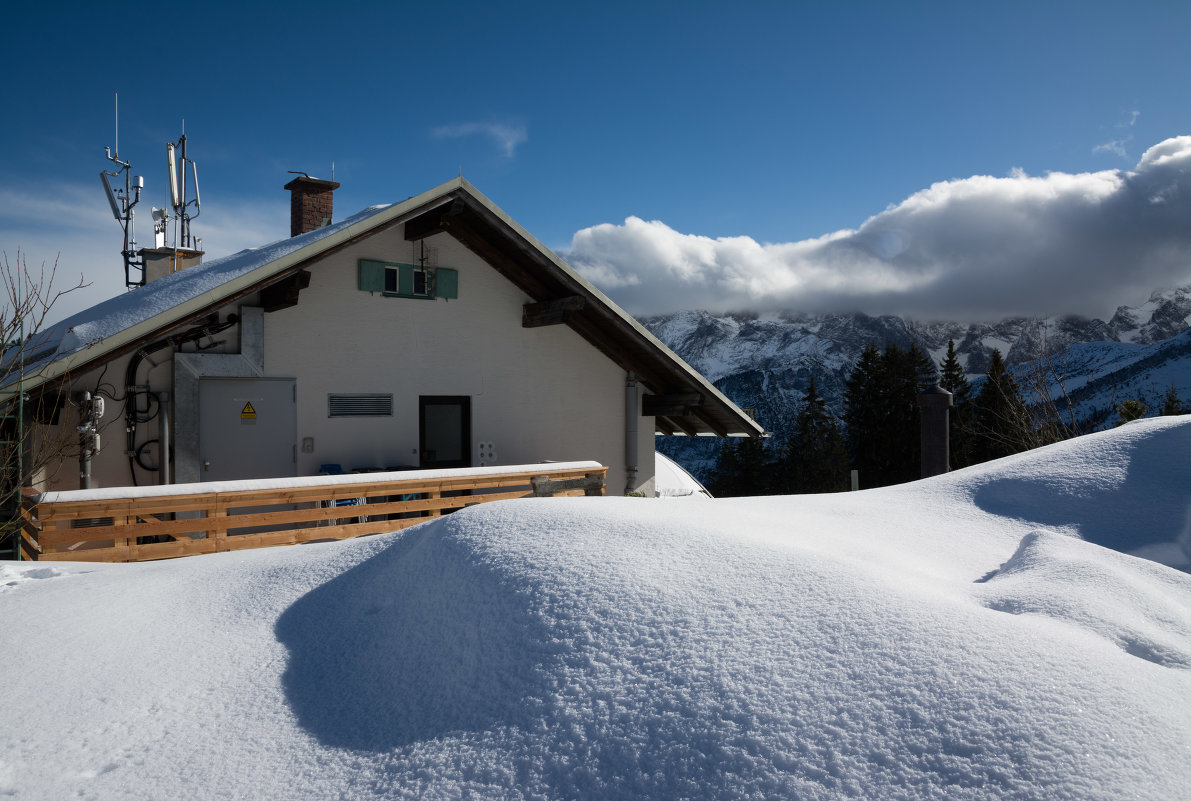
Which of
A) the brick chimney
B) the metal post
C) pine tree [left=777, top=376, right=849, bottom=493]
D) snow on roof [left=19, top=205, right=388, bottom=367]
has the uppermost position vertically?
the brick chimney

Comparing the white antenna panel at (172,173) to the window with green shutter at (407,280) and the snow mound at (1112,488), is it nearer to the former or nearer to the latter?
the window with green shutter at (407,280)

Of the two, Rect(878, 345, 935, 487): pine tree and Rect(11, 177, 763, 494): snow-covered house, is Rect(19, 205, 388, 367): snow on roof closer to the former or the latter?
Rect(11, 177, 763, 494): snow-covered house

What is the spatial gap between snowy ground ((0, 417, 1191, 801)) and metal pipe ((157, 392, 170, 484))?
4.88m

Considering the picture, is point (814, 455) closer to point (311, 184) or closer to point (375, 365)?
point (311, 184)

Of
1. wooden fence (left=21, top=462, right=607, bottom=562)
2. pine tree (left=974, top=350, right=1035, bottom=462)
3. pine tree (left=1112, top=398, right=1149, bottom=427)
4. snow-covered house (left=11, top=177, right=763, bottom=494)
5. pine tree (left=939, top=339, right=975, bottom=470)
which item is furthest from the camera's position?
pine tree (left=939, top=339, right=975, bottom=470)

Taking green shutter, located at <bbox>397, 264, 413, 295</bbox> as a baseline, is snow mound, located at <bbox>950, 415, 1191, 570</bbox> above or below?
below

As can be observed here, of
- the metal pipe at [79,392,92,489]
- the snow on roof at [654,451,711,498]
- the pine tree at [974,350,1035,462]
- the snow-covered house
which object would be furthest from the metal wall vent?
the pine tree at [974,350,1035,462]

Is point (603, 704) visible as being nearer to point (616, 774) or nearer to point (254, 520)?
point (616, 774)

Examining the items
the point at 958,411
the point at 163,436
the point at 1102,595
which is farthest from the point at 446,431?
the point at 958,411

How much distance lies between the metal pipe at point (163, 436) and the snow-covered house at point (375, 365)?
0.7 inches

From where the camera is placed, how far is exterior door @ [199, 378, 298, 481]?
9.87 metres

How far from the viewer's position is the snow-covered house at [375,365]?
9.28 meters

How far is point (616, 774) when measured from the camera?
2457mm

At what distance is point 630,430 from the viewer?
1346 cm
